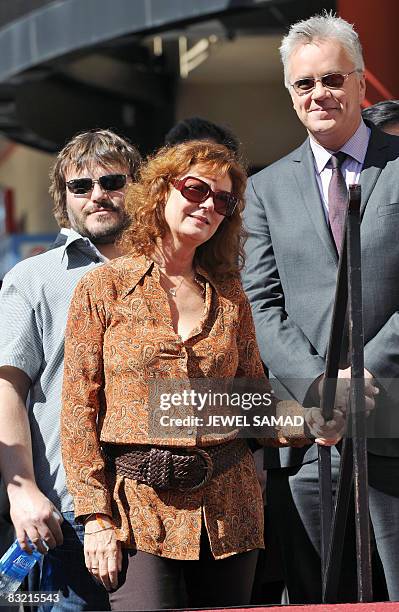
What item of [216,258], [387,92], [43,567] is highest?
[387,92]

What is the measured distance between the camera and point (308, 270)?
4.23 meters

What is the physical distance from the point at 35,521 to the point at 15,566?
0.56 feet

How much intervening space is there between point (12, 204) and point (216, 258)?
20.8m

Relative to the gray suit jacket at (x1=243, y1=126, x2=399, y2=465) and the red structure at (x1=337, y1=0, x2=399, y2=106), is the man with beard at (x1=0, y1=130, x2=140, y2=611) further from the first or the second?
the red structure at (x1=337, y1=0, x2=399, y2=106)

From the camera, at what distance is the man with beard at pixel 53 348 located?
409 cm

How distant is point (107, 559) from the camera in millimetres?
3658

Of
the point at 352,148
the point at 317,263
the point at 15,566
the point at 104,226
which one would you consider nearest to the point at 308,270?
the point at 317,263

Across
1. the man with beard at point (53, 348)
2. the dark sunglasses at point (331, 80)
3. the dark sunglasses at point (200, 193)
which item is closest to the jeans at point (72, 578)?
the man with beard at point (53, 348)

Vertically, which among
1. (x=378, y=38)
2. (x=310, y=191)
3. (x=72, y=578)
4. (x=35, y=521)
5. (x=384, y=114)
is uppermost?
(x=378, y=38)

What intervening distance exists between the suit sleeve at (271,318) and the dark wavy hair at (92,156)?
1.52 feet

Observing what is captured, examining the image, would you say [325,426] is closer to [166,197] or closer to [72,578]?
[166,197]

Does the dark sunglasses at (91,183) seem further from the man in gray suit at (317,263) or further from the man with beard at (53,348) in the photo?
the man in gray suit at (317,263)

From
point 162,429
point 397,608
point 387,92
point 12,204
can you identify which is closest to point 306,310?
point 162,429

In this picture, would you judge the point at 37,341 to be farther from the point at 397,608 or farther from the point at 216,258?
the point at 397,608
